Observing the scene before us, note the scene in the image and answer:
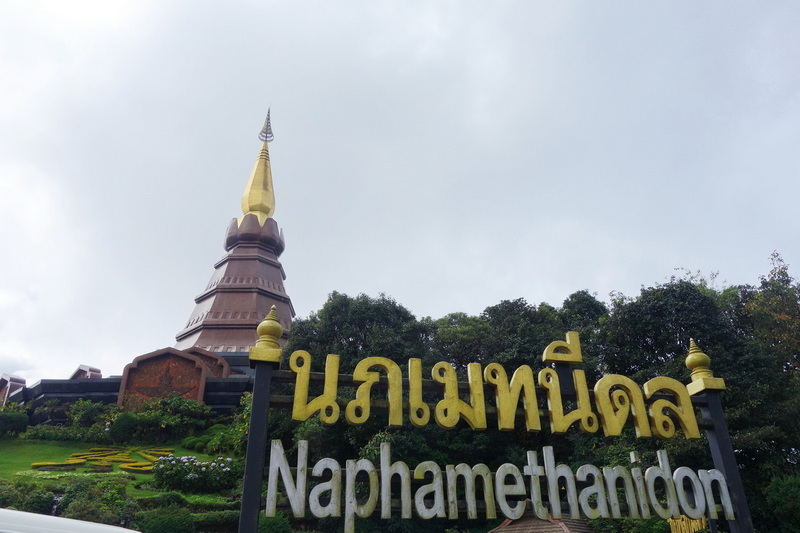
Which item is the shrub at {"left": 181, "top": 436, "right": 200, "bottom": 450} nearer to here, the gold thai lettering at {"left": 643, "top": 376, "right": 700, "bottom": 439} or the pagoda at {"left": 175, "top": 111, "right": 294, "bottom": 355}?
the pagoda at {"left": 175, "top": 111, "right": 294, "bottom": 355}

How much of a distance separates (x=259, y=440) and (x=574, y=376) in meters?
4.63

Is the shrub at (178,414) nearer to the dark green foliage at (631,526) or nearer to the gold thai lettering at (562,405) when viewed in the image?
the dark green foliage at (631,526)

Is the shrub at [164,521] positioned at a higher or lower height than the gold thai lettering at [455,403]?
lower

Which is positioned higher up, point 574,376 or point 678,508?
point 574,376

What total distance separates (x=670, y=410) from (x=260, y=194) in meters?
43.0

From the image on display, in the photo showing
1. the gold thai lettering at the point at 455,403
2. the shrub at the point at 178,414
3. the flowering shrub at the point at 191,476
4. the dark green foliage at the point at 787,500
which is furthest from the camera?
the shrub at the point at 178,414

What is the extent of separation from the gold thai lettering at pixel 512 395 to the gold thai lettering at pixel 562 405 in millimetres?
226

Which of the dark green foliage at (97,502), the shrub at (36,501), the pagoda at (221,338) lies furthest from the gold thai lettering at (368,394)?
the pagoda at (221,338)

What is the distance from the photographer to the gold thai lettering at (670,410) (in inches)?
335

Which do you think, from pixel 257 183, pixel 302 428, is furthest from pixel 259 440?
pixel 257 183

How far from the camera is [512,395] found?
8.44 meters

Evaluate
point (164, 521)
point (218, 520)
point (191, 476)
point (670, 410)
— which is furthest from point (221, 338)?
point (670, 410)

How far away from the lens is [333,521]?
19.0m

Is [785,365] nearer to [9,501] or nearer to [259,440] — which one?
[259,440]
